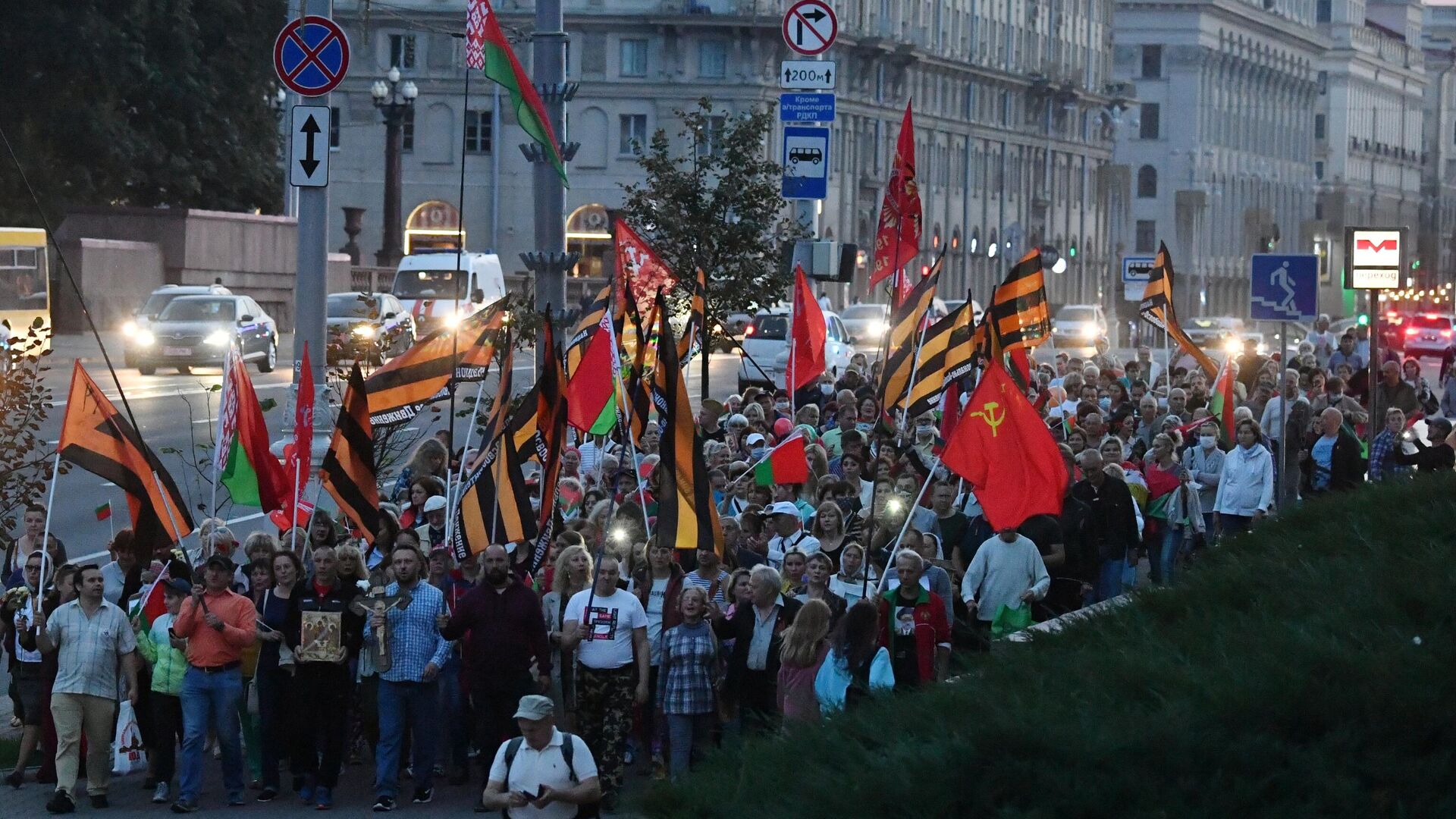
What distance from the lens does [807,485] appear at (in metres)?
17.2

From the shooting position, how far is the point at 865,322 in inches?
2099

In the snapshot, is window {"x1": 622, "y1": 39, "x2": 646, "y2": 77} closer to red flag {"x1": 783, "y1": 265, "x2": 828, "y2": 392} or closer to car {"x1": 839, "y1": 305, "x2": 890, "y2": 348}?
car {"x1": 839, "y1": 305, "x2": 890, "y2": 348}

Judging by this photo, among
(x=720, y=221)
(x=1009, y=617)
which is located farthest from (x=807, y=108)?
(x=1009, y=617)

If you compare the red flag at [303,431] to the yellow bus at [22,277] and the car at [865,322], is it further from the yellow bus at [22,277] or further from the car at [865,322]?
the car at [865,322]

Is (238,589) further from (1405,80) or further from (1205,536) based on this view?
(1405,80)

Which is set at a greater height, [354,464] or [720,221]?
[720,221]

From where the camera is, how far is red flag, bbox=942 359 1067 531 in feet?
43.8

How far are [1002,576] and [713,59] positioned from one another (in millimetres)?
73154

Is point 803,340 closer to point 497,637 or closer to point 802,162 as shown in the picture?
point 802,162

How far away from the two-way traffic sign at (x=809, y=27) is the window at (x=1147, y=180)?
107m

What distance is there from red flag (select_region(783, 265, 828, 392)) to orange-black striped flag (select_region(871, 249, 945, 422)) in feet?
2.80

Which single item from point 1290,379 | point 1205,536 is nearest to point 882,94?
point 1290,379

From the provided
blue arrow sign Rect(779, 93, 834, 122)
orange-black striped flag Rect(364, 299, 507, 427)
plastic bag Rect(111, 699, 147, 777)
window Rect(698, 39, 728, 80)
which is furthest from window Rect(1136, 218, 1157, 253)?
plastic bag Rect(111, 699, 147, 777)

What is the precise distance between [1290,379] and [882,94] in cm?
6902
